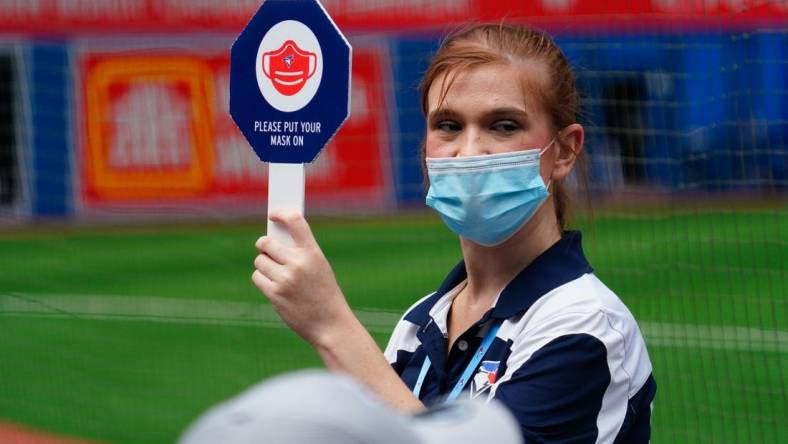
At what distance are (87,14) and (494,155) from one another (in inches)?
301

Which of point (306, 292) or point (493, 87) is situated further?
point (493, 87)

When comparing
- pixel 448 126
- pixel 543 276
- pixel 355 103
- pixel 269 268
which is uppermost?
pixel 448 126

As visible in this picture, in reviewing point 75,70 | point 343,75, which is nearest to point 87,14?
point 75,70

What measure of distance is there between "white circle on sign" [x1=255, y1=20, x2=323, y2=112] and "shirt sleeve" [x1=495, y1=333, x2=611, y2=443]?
667 mm

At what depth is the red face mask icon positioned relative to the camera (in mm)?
2283

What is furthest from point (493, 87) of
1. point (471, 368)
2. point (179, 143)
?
point (179, 143)

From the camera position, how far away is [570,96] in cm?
240

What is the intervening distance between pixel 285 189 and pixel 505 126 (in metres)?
0.42

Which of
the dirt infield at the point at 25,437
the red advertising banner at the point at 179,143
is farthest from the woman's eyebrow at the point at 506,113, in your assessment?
the red advertising banner at the point at 179,143

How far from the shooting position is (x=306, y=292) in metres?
1.94

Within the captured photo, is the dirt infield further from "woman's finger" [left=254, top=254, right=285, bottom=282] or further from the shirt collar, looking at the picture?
"woman's finger" [left=254, top=254, right=285, bottom=282]

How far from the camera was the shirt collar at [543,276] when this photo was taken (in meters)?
2.17

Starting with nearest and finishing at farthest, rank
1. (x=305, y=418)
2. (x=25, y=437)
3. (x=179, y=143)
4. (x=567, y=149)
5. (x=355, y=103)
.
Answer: (x=305, y=418) → (x=567, y=149) → (x=25, y=437) → (x=355, y=103) → (x=179, y=143)

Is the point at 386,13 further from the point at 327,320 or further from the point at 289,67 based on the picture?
the point at 327,320
